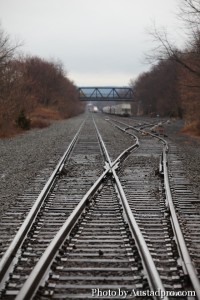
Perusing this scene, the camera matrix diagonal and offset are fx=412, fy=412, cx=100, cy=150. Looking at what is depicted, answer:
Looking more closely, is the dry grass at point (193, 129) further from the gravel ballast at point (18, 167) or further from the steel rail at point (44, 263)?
the steel rail at point (44, 263)

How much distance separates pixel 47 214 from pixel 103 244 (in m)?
1.97

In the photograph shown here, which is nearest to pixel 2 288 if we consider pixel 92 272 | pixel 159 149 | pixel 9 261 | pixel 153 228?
pixel 9 261

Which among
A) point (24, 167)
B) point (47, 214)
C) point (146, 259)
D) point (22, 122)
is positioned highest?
point (22, 122)

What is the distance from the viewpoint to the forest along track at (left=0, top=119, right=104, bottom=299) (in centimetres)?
505

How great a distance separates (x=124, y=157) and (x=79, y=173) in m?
4.04

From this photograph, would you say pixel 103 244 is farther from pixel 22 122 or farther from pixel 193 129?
pixel 22 122

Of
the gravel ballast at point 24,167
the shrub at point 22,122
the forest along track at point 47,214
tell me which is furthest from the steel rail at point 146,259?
the shrub at point 22,122

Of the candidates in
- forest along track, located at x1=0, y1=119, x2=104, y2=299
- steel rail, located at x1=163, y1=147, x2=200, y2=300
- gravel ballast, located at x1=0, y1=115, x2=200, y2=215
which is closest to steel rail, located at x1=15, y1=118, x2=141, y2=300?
forest along track, located at x1=0, y1=119, x2=104, y2=299

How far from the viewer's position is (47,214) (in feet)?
25.5

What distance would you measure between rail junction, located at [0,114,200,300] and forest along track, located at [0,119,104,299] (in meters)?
0.01

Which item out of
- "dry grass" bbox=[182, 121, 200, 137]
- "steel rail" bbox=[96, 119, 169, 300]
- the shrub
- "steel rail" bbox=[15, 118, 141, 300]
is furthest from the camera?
A: the shrub

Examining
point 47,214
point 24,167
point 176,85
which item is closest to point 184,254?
point 47,214

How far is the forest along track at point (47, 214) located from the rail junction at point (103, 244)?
13mm

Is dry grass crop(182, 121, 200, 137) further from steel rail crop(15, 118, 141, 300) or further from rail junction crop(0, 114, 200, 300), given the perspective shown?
steel rail crop(15, 118, 141, 300)
